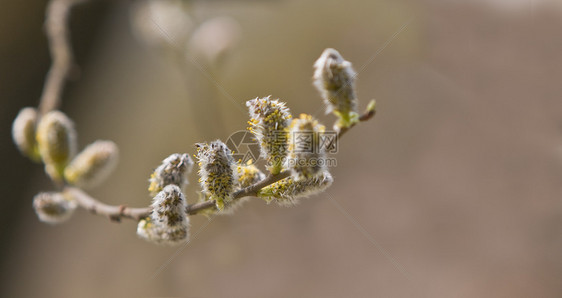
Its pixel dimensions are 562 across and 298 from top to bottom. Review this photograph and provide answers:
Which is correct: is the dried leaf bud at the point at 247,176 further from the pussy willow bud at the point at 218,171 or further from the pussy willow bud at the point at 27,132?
the pussy willow bud at the point at 27,132

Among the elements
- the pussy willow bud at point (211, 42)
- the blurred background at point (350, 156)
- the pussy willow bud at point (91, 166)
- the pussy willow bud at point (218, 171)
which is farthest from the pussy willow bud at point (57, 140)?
the pussy willow bud at point (211, 42)

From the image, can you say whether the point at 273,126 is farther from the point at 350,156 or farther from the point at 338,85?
the point at 350,156

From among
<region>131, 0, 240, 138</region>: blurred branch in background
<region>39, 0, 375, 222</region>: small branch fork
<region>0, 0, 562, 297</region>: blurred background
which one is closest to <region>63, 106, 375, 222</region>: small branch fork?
<region>39, 0, 375, 222</region>: small branch fork

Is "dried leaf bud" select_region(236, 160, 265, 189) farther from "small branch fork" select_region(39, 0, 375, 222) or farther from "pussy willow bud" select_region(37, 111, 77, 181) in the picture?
"pussy willow bud" select_region(37, 111, 77, 181)

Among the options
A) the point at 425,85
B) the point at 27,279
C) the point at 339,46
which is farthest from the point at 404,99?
the point at 27,279

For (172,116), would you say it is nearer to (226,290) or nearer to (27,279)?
(226,290)

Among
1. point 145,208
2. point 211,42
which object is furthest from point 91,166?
point 211,42
